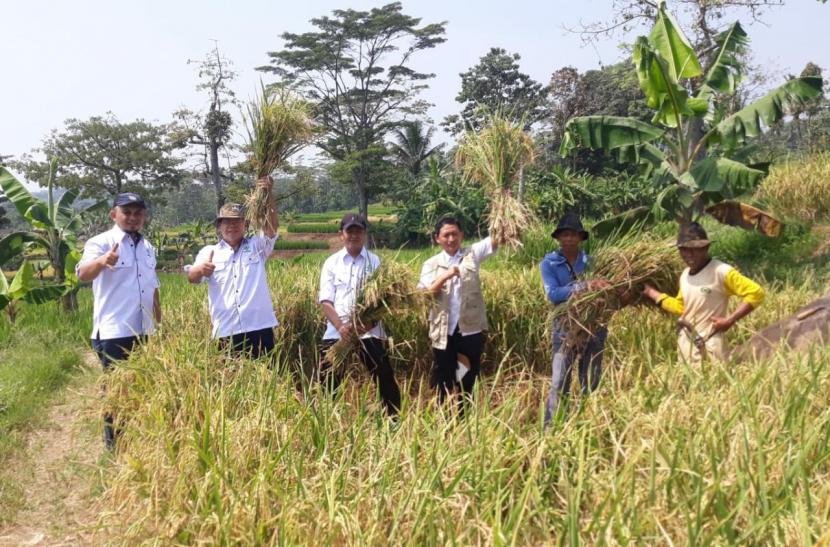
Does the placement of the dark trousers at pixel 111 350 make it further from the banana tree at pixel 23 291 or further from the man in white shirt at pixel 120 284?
the banana tree at pixel 23 291

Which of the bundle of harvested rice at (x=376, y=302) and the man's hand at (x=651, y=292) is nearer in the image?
the man's hand at (x=651, y=292)

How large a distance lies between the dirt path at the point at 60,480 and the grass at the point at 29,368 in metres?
0.08

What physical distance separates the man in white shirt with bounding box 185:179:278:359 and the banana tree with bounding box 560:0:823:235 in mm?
4220

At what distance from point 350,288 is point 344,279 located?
78mm

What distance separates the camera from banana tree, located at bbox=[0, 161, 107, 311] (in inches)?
326

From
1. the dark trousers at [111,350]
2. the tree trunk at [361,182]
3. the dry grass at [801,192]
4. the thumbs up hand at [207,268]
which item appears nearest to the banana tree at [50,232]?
the dark trousers at [111,350]

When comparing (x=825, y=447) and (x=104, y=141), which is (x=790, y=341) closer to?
(x=825, y=447)

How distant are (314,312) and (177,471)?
3.06 m

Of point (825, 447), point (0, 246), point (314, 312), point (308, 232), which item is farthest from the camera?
point (308, 232)

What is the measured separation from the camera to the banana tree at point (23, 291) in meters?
6.76

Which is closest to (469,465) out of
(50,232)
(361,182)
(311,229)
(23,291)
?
(23,291)

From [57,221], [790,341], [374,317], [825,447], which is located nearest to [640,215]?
[790,341]

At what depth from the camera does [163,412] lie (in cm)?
284

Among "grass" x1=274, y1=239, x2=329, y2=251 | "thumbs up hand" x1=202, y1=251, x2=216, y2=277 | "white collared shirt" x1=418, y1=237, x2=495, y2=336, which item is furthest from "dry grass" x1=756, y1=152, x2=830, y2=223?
"grass" x1=274, y1=239, x2=329, y2=251
